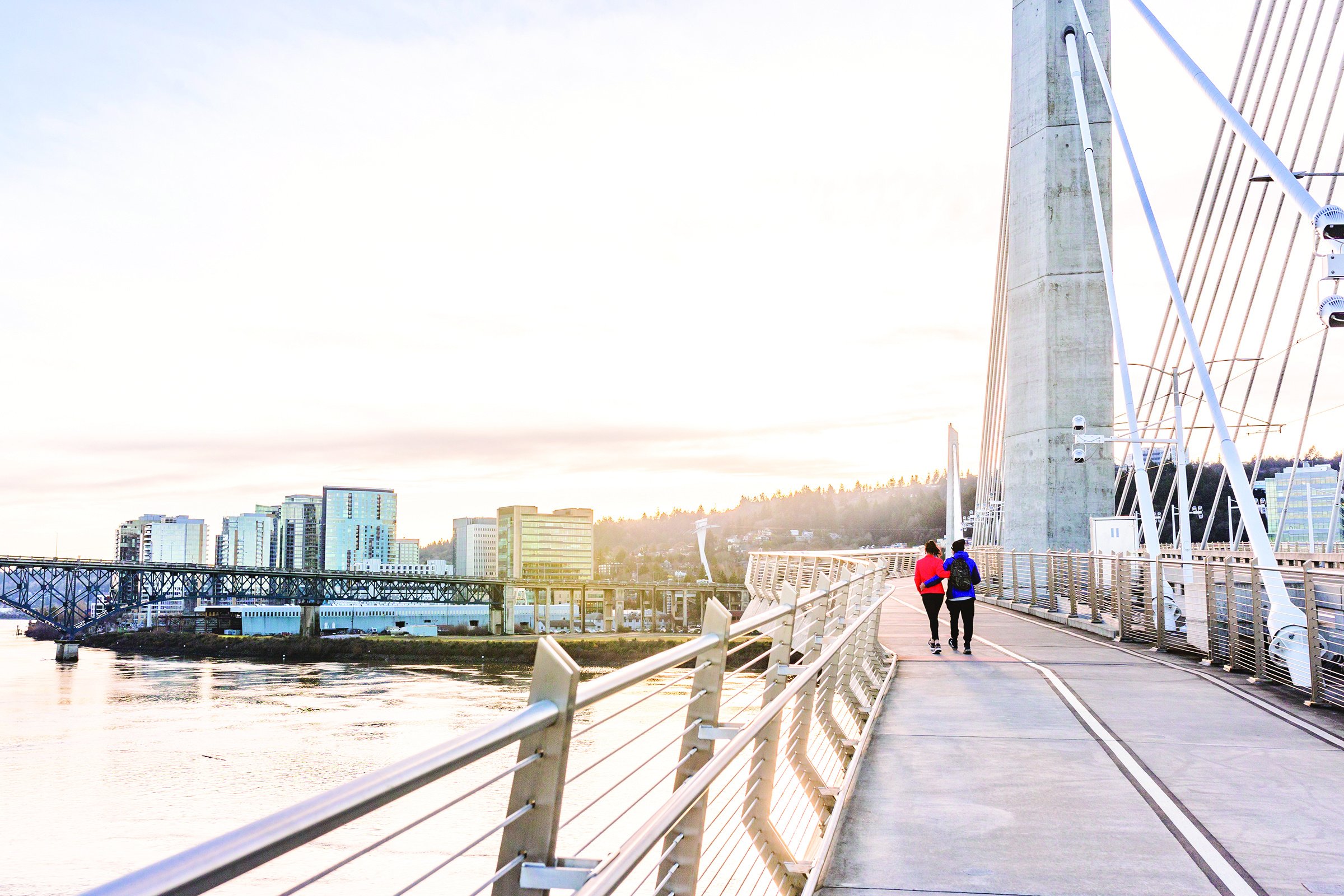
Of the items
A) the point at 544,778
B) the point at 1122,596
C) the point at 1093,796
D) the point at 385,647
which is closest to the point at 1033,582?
the point at 1122,596

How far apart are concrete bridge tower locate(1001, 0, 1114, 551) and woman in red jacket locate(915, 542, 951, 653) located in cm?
2024

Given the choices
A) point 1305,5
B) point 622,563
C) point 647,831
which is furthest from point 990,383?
point 622,563

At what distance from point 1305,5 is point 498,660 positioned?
91522 millimetres

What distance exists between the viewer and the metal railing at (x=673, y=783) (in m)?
1.44

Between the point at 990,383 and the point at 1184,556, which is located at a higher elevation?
the point at 990,383

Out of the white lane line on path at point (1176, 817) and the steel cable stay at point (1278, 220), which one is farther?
the steel cable stay at point (1278, 220)

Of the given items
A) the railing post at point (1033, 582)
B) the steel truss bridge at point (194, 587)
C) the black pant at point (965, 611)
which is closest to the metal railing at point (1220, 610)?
the railing post at point (1033, 582)

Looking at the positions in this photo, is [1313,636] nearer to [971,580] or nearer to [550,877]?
[971,580]

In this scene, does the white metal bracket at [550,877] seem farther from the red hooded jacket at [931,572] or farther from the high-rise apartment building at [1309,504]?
the high-rise apartment building at [1309,504]

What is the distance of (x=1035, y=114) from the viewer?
35531mm

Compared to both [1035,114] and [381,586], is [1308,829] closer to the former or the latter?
[1035,114]

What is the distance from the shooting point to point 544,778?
2.31m

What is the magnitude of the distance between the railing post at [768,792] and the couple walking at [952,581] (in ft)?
33.5

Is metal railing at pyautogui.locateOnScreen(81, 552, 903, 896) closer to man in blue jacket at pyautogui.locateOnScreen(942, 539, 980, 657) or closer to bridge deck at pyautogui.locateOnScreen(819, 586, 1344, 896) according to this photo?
bridge deck at pyautogui.locateOnScreen(819, 586, 1344, 896)
